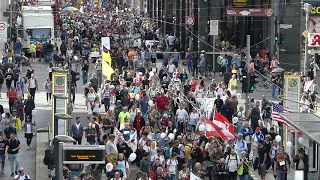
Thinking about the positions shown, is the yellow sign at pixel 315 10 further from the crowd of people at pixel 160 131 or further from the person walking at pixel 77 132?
the person walking at pixel 77 132

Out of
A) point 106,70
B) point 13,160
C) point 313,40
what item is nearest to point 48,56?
point 313,40

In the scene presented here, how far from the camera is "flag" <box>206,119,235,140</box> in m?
31.6

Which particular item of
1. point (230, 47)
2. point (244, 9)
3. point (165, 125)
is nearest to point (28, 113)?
point (165, 125)

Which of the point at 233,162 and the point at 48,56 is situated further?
the point at 48,56

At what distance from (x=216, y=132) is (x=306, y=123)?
7.03 meters

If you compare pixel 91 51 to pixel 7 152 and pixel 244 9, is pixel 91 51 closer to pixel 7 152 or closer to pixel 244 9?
pixel 244 9

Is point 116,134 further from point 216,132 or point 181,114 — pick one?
point 181,114

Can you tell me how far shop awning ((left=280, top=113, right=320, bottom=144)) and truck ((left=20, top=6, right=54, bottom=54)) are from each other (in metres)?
43.9

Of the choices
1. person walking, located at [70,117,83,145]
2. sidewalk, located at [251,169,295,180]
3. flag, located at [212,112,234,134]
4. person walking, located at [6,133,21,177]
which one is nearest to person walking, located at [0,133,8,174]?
person walking, located at [6,133,21,177]

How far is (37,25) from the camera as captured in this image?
73.1m

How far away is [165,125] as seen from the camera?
3578cm

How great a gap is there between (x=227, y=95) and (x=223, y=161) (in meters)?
10.6

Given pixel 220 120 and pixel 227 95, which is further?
pixel 227 95

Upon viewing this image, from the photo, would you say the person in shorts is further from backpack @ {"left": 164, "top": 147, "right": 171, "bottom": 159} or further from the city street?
the city street
